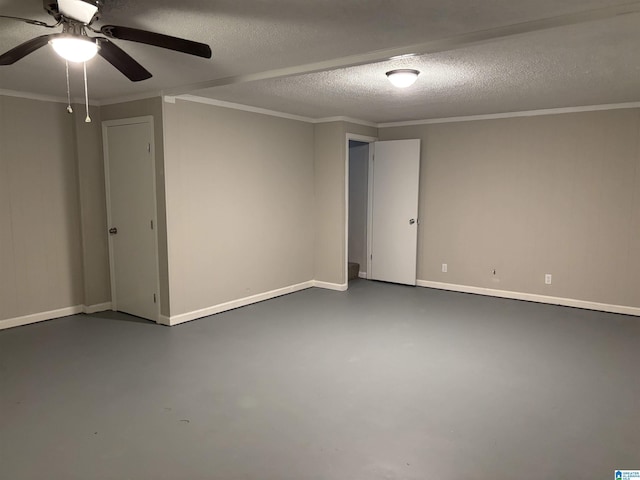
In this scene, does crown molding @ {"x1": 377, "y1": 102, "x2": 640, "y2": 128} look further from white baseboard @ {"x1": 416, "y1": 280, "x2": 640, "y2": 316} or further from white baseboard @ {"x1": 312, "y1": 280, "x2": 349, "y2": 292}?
white baseboard @ {"x1": 312, "y1": 280, "x2": 349, "y2": 292}

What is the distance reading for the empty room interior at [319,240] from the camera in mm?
2367

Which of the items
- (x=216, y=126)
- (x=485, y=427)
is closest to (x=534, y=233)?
(x=485, y=427)

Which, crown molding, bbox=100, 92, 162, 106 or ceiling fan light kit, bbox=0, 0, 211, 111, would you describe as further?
crown molding, bbox=100, 92, 162, 106

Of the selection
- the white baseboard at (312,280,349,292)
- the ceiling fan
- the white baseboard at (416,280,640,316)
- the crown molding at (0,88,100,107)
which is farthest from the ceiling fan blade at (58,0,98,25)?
the white baseboard at (416,280,640,316)

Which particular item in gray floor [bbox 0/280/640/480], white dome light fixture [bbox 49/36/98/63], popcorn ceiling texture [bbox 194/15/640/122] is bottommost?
gray floor [bbox 0/280/640/480]

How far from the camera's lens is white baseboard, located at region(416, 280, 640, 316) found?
4.97 m

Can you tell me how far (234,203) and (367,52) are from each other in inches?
102

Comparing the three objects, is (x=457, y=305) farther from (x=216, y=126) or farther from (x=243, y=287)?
(x=216, y=126)

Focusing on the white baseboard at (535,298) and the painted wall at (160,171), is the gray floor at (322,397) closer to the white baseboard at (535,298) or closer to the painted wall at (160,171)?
the white baseboard at (535,298)

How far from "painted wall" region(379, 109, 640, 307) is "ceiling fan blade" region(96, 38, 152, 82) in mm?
4314

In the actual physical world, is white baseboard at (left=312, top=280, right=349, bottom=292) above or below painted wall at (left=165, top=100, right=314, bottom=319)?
below

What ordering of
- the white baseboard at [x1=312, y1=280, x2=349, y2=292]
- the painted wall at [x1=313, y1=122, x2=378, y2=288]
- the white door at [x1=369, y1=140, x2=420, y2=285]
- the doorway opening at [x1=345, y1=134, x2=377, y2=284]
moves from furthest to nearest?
1. the doorway opening at [x1=345, y1=134, x2=377, y2=284]
2. the white door at [x1=369, y1=140, x2=420, y2=285]
3. the white baseboard at [x1=312, y1=280, x2=349, y2=292]
4. the painted wall at [x1=313, y1=122, x2=378, y2=288]

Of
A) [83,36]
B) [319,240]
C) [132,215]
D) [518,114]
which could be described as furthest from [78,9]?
[518,114]

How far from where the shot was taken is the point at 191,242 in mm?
4613
